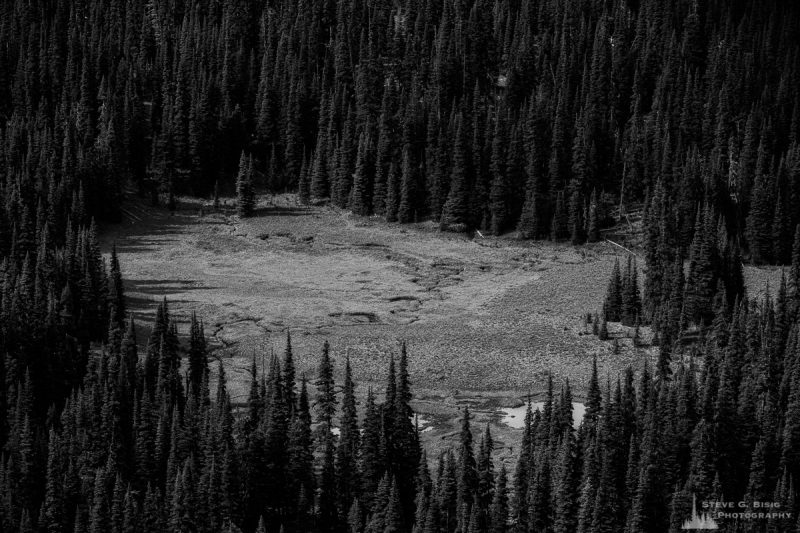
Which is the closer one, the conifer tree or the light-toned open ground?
the light-toned open ground

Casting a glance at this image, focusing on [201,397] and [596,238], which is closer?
[201,397]

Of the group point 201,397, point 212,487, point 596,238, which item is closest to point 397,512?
point 212,487

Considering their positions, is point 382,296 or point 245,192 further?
point 245,192

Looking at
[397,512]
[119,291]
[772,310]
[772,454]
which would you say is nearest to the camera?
[397,512]

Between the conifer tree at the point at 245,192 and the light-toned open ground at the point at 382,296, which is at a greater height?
the conifer tree at the point at 245,192

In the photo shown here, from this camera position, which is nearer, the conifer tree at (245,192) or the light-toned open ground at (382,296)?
the light-toned open ground at (382,296)

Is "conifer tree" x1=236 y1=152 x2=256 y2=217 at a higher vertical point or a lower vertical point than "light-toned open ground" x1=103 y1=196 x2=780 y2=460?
higher

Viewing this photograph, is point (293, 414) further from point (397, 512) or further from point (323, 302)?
point (323, 302)

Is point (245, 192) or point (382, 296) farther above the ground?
point (245, 192)
